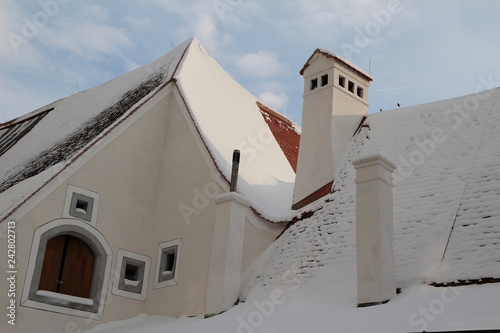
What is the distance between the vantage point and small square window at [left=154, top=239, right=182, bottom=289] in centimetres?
1339

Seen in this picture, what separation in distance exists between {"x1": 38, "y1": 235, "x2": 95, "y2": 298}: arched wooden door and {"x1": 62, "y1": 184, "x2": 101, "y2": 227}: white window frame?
0.42 metres

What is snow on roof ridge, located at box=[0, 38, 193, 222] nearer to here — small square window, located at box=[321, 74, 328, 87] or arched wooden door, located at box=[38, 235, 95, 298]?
arched wooden door, located at box=[38, 235, 95, 298]

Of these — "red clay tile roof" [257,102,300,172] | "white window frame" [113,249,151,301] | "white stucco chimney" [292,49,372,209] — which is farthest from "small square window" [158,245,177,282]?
"red clay tile roof" [257,102,300,172]

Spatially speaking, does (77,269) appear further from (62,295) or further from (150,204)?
(150,204)

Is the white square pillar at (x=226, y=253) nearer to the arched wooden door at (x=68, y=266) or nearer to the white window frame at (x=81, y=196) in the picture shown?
A: the white window frame at (x=81, y=196)

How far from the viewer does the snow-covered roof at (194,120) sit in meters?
14.2

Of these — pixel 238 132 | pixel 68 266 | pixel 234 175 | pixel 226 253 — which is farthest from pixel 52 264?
pixel 238 132

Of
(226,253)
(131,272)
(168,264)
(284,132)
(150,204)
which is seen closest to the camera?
(226,253)

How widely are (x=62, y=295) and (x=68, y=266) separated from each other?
61cm

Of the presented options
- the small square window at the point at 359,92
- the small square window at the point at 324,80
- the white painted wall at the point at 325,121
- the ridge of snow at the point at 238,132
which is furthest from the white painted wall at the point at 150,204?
the small square window at the point at 359,92

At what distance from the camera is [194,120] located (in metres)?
14.9

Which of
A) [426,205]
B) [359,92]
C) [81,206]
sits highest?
[359,92]

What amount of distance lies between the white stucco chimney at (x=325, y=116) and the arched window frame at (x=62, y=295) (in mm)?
3923

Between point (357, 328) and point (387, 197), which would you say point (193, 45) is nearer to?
point (387, 197)
